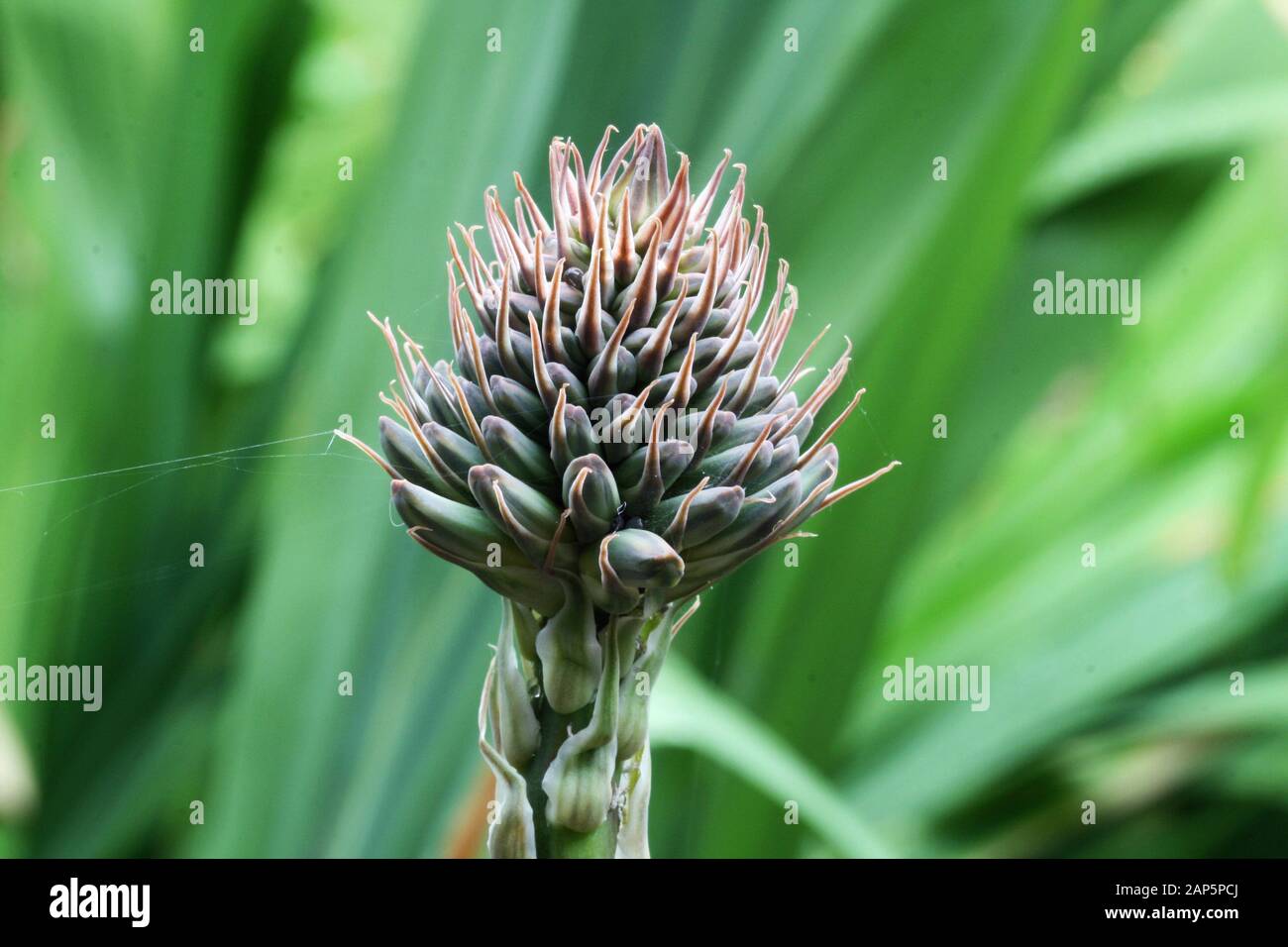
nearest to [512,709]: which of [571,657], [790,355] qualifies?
[571,657]

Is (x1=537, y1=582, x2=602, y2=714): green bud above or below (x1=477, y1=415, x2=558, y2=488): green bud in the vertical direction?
below

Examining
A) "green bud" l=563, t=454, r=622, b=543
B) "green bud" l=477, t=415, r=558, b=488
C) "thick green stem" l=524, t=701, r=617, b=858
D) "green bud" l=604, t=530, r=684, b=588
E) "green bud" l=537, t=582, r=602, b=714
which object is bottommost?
"thick green stem" l=524, t=701, r=617, b=858

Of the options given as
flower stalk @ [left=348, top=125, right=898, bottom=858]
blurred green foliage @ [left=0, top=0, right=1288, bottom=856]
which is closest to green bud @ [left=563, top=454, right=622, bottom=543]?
flower stalk @ [left=348, top=125, right=898, bottom=858]

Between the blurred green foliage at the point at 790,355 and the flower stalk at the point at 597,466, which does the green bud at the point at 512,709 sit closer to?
the flower stalk at the point at 597,466

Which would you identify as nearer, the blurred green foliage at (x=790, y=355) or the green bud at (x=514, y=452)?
the green bud at (x=514, y=452)

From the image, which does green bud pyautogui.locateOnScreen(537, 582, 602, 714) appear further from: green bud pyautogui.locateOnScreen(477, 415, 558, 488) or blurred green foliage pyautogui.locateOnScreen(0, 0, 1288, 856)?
blurred green foliage pyautogui.locateOnScreen(0, 0, 1288, 856)

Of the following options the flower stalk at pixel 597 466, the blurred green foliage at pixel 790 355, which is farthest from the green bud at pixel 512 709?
the blurred green foliage at pixel 790 355

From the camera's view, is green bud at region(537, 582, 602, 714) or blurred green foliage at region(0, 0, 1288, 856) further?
blurred green foliage at region(0, 0, 1288, 856)

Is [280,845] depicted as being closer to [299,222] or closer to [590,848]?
[590,848]

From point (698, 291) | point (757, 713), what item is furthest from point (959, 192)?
point (698, 291)

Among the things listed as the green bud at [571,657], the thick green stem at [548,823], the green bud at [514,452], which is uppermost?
the green bud at [514,452]
